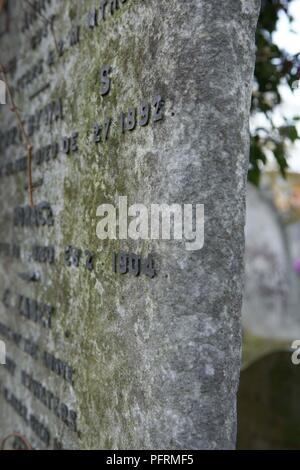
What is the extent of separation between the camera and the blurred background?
2.41 meters

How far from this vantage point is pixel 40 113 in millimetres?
2209

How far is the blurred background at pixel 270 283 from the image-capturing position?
7.91ft

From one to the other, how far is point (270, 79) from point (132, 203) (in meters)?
1.24

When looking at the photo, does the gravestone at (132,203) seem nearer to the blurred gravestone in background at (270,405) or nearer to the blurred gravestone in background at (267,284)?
the blurred gravestone in background at (270,405)

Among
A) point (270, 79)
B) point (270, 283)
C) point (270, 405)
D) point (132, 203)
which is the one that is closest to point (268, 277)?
point (270, 283)

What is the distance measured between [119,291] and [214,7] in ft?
2.47

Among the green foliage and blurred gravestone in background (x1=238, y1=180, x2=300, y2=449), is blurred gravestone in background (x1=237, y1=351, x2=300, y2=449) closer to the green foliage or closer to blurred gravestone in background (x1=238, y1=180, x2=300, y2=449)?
blurred gravestone in background (x1=238, y1=180, x2=300, y2=449)

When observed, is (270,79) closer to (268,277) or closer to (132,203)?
(132,203)

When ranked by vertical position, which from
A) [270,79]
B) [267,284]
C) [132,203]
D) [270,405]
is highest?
[270,79]

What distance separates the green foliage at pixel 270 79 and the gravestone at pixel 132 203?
85 centimetres

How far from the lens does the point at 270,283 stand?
5.28 metres

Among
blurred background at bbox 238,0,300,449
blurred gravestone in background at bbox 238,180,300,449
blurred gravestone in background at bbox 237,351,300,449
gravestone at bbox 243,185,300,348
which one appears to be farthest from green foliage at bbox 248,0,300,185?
gravestone at bbox 243,185,300,348

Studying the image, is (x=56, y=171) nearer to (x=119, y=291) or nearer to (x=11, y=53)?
(x=119, y=291)
